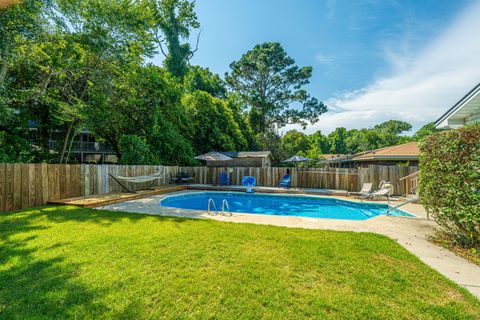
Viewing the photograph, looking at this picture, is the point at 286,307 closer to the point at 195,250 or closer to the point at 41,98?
the point at 195,250

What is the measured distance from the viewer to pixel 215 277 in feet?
8.80

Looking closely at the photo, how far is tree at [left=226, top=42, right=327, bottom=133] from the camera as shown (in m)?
26.9

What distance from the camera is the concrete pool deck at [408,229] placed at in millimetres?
2916

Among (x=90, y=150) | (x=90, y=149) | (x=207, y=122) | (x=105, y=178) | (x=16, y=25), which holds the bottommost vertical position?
(x=105, y=178)

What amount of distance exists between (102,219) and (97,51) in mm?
9701

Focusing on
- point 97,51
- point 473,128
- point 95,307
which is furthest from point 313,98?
point 95,307

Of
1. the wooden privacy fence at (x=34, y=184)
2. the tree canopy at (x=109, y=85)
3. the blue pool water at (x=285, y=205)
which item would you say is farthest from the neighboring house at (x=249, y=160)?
the wooden privacy fence at (x=34, y=184)

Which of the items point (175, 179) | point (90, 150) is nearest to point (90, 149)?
point (90, 150)

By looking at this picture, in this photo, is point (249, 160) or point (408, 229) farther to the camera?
point (249, 160)

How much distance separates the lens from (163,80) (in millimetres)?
15523

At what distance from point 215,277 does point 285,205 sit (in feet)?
26.0

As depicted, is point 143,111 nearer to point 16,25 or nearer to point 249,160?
point 16,25

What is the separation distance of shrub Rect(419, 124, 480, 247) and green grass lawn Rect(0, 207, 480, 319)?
115 cm

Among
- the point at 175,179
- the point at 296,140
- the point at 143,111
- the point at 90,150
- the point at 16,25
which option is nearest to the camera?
the point at 16,25
